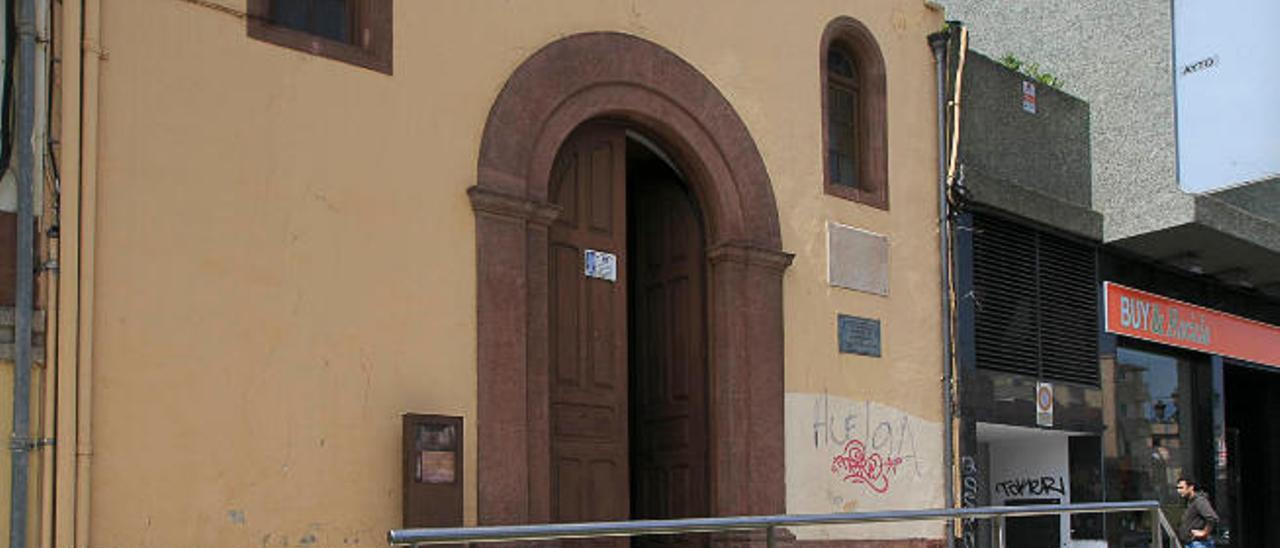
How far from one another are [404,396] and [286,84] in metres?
1.90

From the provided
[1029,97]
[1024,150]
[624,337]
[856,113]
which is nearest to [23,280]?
[624,337]

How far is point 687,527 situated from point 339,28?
12.9ft

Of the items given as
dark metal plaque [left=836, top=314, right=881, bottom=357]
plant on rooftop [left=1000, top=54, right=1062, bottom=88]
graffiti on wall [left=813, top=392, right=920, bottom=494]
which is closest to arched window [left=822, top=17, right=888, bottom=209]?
dark metal plaque [left=836, top=314, right=881, bottom=357]

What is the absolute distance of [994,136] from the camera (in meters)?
13.3

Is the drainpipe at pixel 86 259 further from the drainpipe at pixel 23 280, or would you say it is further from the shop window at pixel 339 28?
the shop window at pixel 339 28

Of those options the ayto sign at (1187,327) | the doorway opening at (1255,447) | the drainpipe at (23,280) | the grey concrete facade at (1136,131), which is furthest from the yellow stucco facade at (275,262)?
the doorway opening at (1255,447)

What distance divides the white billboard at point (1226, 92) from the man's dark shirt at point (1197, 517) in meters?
3.23

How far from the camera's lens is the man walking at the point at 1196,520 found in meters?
14.6

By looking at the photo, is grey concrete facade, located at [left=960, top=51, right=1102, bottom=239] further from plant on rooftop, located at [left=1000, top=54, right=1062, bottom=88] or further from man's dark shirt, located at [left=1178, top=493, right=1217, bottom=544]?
man's dark shirt, located at [left=1178, top=493, right=1217, bottom=544]

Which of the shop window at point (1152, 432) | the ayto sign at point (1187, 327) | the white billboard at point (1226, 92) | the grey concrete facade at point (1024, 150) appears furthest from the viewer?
the ayto sign at point (1187, 327)

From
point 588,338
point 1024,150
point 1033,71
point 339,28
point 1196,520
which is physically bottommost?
point 1196,520

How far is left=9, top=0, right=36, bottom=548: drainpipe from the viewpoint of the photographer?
22.2ft

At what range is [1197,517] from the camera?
48.4ft

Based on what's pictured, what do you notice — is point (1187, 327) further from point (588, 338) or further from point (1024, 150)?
point (588, 338)
